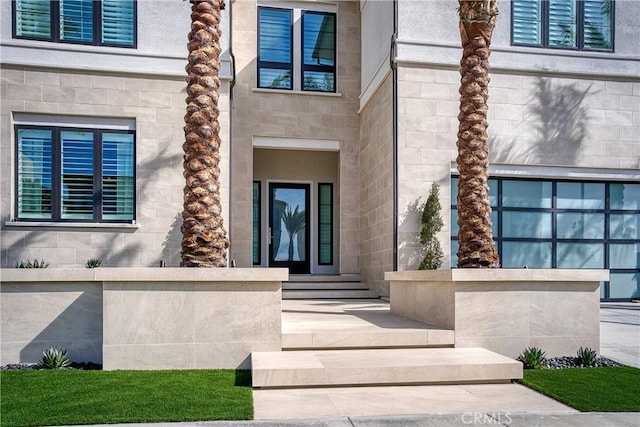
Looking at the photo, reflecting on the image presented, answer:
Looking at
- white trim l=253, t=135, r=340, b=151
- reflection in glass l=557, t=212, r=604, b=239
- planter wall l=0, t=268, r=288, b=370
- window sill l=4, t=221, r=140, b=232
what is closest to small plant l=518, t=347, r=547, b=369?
planter wall l=0, t=268, r=288, b=370

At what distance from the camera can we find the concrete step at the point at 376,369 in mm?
5570

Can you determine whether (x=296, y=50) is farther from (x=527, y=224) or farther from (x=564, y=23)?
(x=527, y=224)

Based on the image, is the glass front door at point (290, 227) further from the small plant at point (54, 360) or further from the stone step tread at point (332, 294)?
the small plant at point (54, 360)

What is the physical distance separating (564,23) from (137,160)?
33.3 ft

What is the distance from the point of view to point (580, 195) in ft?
39.8

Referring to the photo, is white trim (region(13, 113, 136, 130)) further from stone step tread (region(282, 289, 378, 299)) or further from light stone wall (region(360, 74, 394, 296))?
light stone wall (region(360, 74, 394, 296))

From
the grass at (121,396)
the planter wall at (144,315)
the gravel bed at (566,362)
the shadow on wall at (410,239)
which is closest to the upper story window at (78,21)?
the planter wall at (144,315)

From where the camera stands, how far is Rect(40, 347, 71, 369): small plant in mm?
6301

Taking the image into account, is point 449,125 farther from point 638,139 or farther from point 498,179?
point 638,139

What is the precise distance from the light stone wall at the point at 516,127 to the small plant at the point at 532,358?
3.98 meters

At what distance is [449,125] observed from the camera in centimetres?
1122

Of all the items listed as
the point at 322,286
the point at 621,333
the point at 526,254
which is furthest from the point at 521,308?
the point at 322,286

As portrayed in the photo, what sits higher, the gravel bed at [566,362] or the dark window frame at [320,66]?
the dark window frame at [320,66]

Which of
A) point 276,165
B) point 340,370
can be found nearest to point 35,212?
point 276,165
